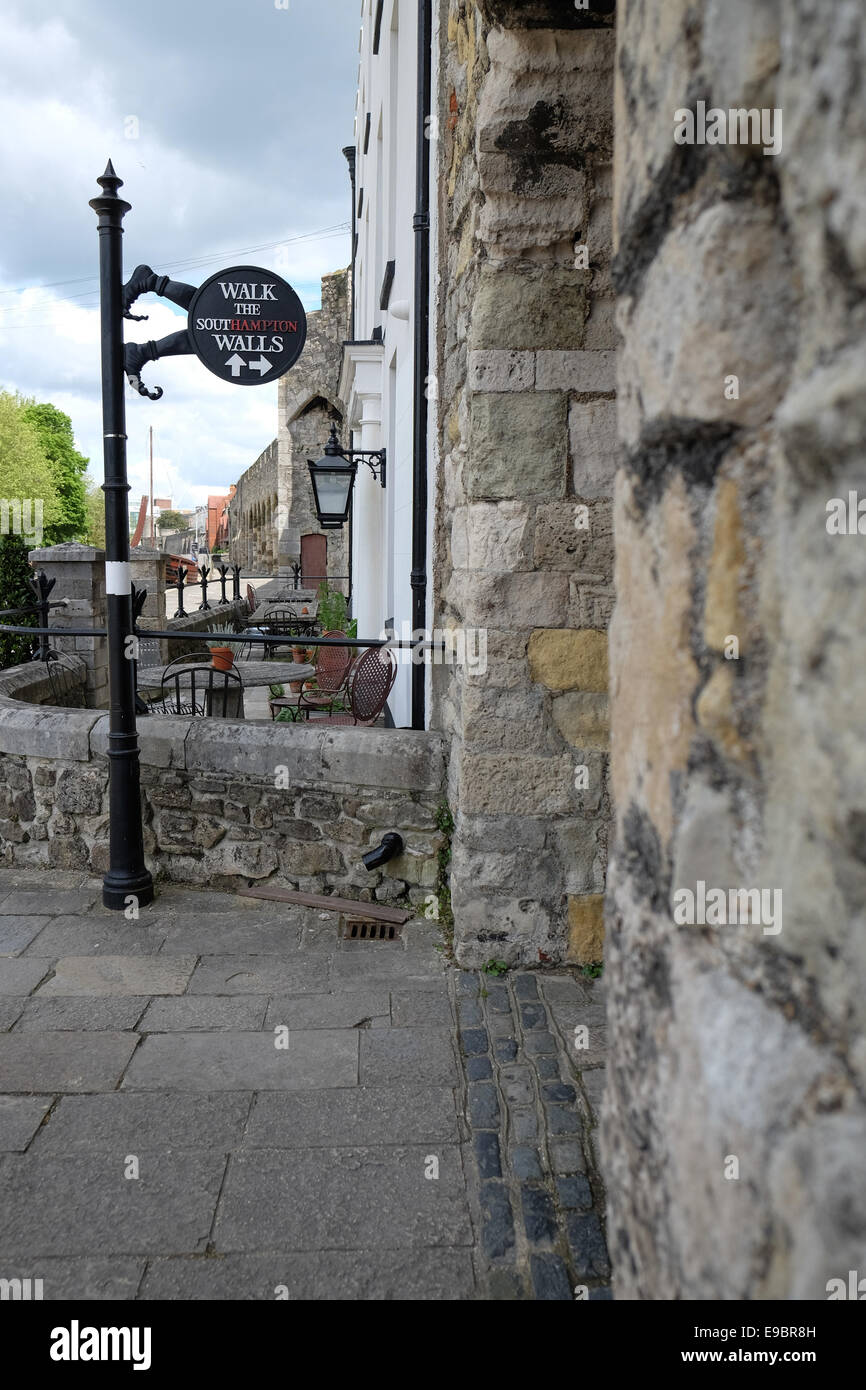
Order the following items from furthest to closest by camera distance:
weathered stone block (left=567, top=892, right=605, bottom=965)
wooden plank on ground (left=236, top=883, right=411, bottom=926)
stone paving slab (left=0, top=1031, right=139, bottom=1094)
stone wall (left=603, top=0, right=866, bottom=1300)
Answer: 1. wooden plank on ground (left=236, top=883, right=411, bottom=926)
2. weathered stone block (left=567, top=892, right=605, bottom=965)
3. stone paving slab (left=0, top=1031, right=139, bottom=1094)
4. stone wall (left=603, top=0, right=866, bottom=1300)

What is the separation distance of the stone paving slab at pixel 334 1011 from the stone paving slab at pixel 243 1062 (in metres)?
0.06

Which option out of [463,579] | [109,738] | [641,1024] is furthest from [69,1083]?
[641,1024]

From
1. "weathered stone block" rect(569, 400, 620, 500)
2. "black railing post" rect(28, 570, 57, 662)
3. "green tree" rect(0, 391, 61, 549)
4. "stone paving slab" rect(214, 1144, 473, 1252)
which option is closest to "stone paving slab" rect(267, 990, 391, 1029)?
"stone paving slab" rect(214, 1144, 473, 1252)

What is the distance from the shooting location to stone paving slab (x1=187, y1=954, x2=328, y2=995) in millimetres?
3399

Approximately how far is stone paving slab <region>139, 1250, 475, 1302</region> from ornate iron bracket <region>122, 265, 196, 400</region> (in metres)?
3.39

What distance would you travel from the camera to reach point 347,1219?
2.22 meters

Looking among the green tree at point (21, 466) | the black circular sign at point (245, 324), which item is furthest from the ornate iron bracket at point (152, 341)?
the green tree at point (21, 466)

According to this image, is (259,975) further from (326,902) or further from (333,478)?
(333,478)

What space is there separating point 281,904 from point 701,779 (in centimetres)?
337

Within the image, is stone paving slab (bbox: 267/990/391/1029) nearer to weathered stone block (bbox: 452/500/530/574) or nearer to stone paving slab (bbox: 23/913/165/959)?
stone paving slab (bbox: 23/913/165/959)

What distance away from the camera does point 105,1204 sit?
7.43 ft

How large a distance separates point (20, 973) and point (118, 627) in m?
1.40

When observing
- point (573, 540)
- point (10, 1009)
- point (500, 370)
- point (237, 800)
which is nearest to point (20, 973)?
point (10, 1009)

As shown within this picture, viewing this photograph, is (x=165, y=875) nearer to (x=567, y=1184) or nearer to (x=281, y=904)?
(x=281, y=904)
